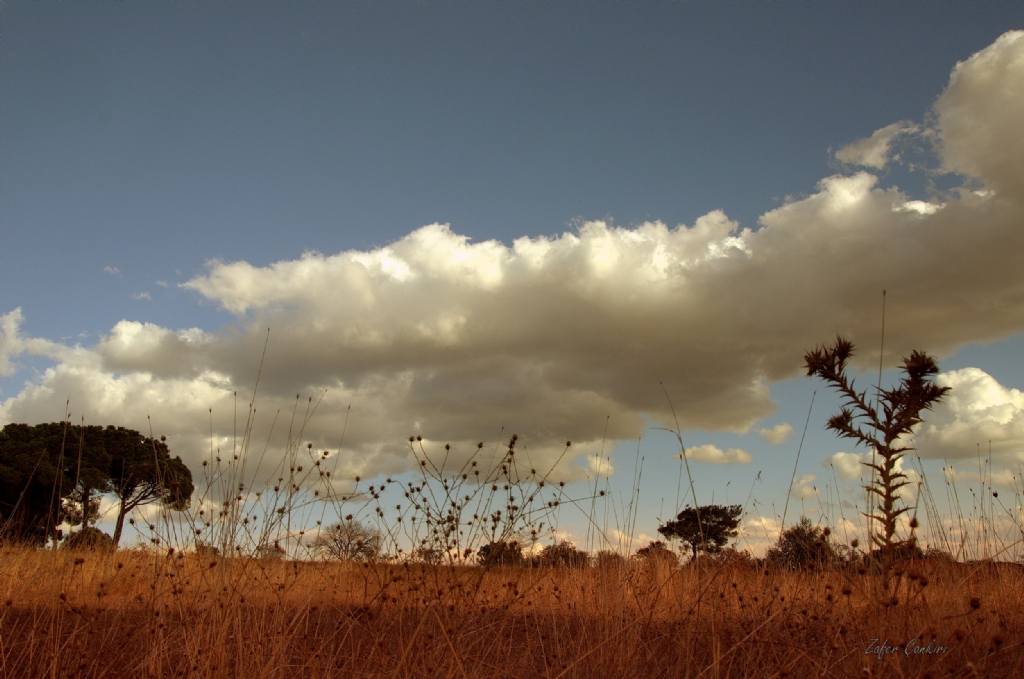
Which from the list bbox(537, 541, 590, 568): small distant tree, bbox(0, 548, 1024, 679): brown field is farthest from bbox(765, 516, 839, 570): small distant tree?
bbox(537, 541, 590, 568): small distant tree

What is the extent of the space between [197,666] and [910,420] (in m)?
3.78

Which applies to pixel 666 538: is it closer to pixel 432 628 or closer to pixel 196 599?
pixel 432 628

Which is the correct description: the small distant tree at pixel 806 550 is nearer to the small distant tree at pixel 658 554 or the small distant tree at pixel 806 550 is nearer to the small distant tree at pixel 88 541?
the small distant tree at pixel 658 554

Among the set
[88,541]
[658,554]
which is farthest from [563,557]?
[88,541]

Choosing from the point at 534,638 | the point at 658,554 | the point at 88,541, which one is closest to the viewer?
the point at 534,638

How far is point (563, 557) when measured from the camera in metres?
8.21

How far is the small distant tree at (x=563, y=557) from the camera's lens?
23.8 ft

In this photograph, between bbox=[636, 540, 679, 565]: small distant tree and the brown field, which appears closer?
the brown field

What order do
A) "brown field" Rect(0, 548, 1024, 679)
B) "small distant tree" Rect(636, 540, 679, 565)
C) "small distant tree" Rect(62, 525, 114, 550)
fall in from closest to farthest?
"brown field" Rect(0, 548, 1024, 679), "small distant tree" Rect(636, 540, 679, 565), "small distant tree" Rect(62, 525, 114, 550)

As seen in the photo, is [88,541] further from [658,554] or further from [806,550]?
[806,550]

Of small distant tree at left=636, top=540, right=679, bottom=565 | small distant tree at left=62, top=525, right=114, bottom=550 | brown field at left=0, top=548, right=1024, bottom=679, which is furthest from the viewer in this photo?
small distant tree at left=62, top=525, right=114, bottom=550

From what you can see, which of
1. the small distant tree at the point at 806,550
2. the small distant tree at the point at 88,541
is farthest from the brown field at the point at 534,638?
the small distant tree at the point at 88,541

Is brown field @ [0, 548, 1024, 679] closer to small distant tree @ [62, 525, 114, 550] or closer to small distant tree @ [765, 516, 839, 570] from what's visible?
small distant tree @ [765, 516, 839, 570]

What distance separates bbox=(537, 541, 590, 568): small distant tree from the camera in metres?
7.26
